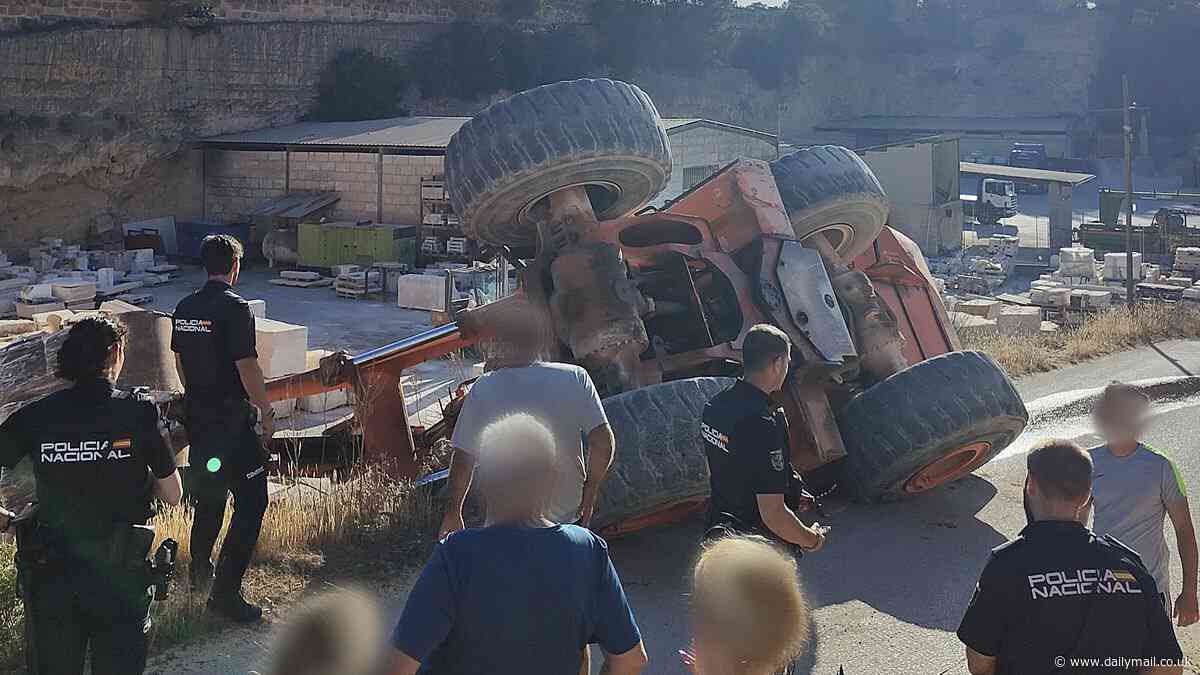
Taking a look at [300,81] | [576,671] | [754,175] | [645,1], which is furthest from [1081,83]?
[576,671]

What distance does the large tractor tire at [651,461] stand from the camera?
224 inches

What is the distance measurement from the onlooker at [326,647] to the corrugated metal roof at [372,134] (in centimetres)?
2149

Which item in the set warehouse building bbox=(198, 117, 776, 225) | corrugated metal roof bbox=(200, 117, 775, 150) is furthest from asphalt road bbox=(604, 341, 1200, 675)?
corrugated metal roof bbox=(200, 117, 775, 150)

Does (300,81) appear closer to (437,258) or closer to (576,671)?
(437,258)

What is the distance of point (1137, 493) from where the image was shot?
168 inches

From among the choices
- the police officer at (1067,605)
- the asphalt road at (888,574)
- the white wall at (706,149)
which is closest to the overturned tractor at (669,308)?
the asphalt road at (888,574)

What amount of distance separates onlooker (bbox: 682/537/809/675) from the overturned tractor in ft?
11.6

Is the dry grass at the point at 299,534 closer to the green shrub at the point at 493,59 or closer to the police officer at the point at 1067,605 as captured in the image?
the police officer at the point at 1067,605

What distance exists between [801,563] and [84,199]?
25.9 meters

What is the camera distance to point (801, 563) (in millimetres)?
6117

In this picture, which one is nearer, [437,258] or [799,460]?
[799,460]

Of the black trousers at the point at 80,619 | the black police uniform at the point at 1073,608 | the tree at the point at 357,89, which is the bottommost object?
the black trousers at the point at 80,619

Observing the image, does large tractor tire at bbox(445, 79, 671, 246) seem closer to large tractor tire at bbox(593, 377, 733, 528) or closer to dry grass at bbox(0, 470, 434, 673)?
large tractor tire at bbox(593, 377, 733, 528)

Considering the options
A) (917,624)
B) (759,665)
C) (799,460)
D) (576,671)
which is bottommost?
(917,624)
